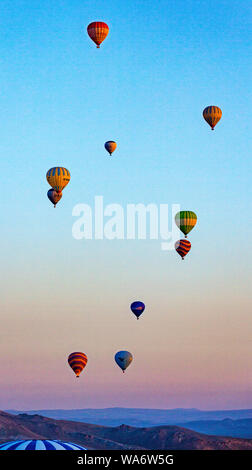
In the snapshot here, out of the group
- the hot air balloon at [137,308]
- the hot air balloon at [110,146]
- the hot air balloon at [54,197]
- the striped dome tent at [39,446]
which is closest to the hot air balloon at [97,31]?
the hot air balloon at [110,146]

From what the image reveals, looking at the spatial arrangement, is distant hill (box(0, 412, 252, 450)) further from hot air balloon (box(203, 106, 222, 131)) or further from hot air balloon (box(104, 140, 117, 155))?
hot air balloon (box(203, 106, 222, 131))

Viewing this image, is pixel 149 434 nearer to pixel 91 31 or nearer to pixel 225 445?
pixel 225 445

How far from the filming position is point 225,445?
168 m

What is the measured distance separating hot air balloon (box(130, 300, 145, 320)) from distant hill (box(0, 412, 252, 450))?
59.8 meters

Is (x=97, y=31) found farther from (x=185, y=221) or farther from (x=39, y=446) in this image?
(x=39, y=446)

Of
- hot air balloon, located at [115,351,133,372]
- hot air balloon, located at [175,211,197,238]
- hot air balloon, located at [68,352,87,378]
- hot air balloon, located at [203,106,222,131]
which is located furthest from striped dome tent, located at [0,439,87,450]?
hot air balloon, located at [203,106,222,131]

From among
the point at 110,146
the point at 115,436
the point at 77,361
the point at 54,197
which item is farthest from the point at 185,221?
the point at 115,436

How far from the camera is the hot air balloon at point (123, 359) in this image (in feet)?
354

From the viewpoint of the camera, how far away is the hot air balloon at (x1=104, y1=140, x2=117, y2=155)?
10694cm

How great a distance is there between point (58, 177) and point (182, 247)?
18.3 meters

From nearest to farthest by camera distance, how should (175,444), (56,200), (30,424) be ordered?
1. (56,200)
2. (175,444)
3. (30,424)
